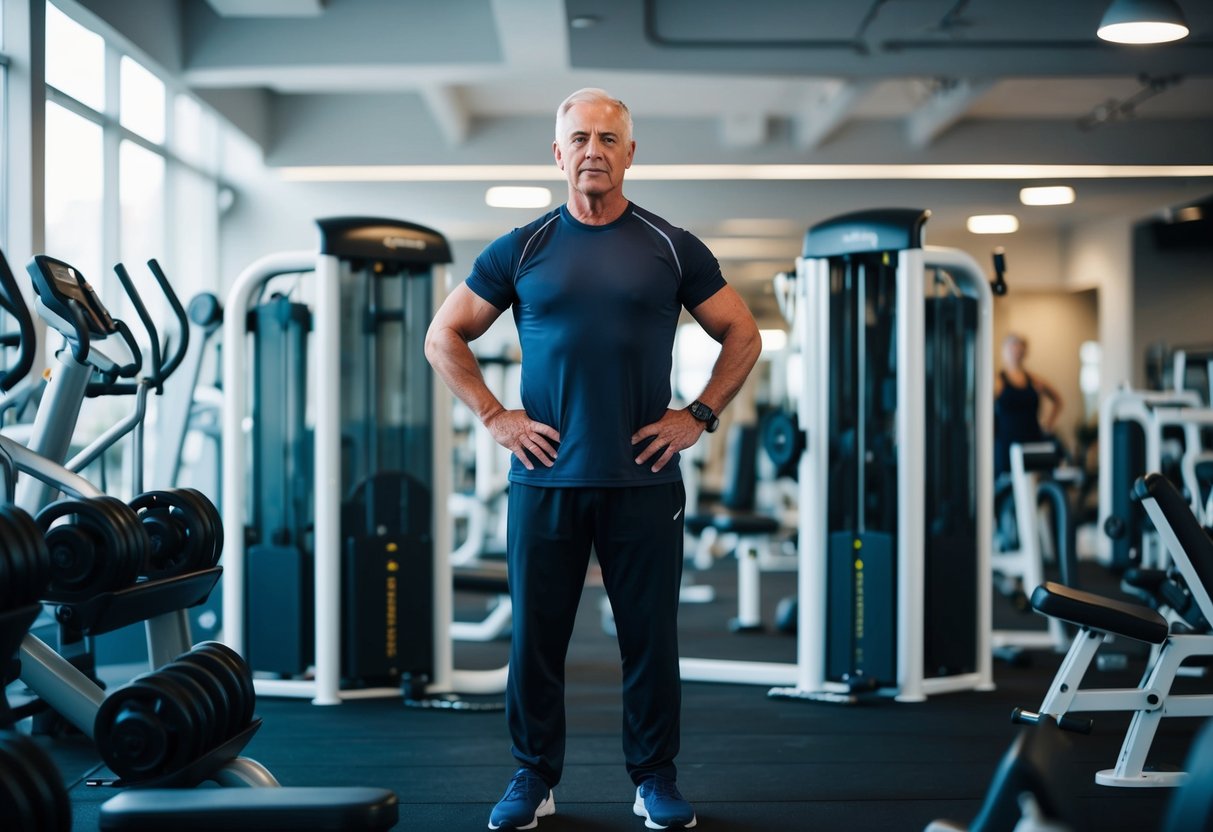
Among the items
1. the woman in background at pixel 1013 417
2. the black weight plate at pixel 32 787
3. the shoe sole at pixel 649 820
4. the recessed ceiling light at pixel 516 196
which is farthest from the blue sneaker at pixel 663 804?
the recessed ceiling light at pixel 516 196

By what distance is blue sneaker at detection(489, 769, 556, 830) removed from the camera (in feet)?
7.95

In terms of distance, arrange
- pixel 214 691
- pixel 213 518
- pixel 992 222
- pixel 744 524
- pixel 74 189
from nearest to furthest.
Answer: pixel 214 691
pixel 213 518
pixel 744 524
pixel 74 189
pixel 992 222

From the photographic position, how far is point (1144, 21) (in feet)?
13.5

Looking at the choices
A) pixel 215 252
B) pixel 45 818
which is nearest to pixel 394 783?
pixel 45 818

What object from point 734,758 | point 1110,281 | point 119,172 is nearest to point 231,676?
point 734,758

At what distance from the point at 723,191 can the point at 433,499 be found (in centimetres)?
527

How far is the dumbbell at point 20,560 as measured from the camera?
5.81ft

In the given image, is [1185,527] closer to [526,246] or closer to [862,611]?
[862,611]

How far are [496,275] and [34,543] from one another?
103cm

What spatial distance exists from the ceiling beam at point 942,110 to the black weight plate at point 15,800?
6.22 m

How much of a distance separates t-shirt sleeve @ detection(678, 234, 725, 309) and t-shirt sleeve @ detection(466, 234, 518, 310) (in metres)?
0.36

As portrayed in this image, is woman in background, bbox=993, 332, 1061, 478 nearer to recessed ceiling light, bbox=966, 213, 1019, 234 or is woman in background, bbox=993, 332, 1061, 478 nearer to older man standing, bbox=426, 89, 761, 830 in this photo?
recessed ceiling light, bbox=966, 213, 1019, 234

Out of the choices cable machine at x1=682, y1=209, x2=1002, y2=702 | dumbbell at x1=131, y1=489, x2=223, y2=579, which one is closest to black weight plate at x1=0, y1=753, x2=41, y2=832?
dumbbell at x1=131, y1=489, x2=223, y2=579

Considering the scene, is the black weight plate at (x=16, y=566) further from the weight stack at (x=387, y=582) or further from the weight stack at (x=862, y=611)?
the weight stack at (x=862, y=611)
